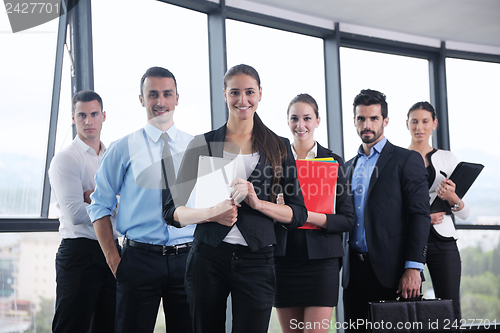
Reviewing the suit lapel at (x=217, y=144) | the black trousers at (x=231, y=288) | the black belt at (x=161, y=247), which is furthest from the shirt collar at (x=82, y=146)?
the black trousers at (x=231, y=288)

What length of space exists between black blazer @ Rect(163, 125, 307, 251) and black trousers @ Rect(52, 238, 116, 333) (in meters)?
0.89

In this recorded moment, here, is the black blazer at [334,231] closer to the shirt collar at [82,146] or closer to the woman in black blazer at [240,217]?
the woman in black blazer at [240,217]

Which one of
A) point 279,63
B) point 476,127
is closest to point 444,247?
point 279,63

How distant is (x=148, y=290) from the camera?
1.80m

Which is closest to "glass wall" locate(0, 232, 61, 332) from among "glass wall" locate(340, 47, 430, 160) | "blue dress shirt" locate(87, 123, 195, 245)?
"blue dress shirt" locate(87, 123, 195, 245)

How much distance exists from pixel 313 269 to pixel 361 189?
22.2 inches

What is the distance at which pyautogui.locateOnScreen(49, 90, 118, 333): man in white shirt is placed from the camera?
217 centimetres

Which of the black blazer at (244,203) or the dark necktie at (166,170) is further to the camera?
the dark necktie at (166,170)

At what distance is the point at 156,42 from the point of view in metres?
3.20

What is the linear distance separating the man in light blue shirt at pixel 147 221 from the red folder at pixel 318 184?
628mm

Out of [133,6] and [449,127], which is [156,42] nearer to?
[133,6]

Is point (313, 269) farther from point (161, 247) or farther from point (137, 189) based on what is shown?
point (137, 189)

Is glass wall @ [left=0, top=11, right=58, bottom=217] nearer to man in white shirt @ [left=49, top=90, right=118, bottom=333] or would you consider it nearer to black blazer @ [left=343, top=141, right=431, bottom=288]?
man in white shirt @ [left=49, top=90, right=118, bottom=333]

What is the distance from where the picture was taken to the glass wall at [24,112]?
2.64m
